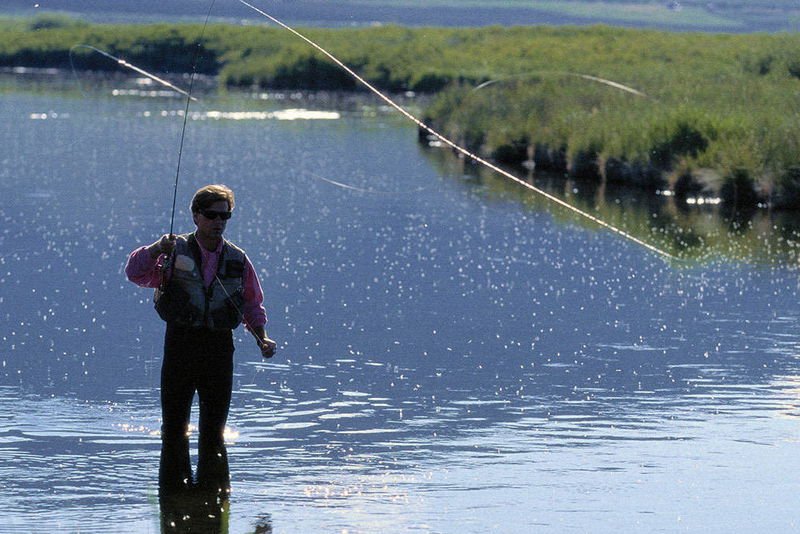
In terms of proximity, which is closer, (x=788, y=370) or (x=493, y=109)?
(x=788, y=370)

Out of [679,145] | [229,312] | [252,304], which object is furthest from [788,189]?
[229,312]

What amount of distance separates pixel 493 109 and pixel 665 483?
2817 centimetres

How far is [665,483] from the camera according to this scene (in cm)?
892

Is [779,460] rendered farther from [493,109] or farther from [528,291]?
[493,109]

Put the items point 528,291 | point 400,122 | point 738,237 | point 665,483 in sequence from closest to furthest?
point 665,483 < point 528,291 < point 738,237 < point 400,122

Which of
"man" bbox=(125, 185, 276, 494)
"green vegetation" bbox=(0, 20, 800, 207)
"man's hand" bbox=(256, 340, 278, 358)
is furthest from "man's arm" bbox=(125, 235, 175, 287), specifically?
"green vegetation" bbox=(0, 20, 800, 207)

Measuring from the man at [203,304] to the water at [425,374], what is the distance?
1.39 feet

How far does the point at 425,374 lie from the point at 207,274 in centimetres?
389

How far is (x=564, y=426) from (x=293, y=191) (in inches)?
654

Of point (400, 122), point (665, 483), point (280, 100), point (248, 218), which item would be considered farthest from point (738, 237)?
point (280, 100)

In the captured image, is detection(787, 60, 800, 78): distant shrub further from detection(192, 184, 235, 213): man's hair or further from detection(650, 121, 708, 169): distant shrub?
detection(192, 184, 235, 213): man's hair

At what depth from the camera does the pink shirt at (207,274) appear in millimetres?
8344

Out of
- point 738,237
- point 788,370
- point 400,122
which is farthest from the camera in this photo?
point 400,122

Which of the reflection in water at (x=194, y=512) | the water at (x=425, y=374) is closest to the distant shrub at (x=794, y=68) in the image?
the water at (x=425, y=374)
